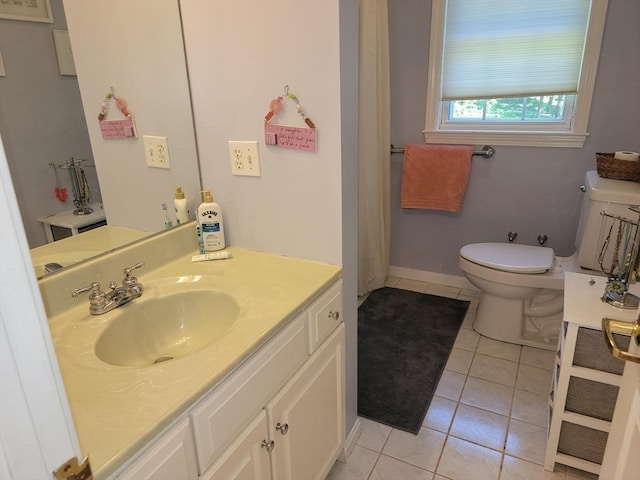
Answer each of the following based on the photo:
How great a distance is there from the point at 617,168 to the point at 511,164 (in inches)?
24.1

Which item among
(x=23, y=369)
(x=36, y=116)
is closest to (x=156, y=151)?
(x=36, y=116)

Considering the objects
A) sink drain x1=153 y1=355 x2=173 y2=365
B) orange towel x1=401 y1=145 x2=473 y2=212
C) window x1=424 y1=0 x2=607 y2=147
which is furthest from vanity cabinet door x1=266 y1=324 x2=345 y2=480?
window x1=424 y1=0 x2=607 y2=147

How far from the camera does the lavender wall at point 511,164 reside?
222cm

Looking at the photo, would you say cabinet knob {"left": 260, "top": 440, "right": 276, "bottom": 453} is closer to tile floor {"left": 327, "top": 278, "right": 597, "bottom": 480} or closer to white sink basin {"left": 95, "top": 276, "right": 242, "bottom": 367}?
white sink basin {"left": 95, "top": 276, "right": 242, "bottom": 367}

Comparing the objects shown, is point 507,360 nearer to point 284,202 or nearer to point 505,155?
point 505,155

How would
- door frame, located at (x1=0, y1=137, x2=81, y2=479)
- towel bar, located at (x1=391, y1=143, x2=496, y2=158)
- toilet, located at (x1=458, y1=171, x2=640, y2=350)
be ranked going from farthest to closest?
towel bar, located at (x1=391, y1=143, x2=496, y2=158) < toilet, located at (x1=458, y1=171, x2=640, y2=350) < door frame, located at (x1=0, y1=137, x2=81, y2=479)

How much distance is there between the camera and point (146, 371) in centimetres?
90

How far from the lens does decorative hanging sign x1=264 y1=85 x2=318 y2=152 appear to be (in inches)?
52.1

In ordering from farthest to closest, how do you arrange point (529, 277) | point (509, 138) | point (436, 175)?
point (436, 175) → point (509, 138) → point (529, 277)

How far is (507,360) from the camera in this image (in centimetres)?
224

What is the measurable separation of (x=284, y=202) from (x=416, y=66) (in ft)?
5.55

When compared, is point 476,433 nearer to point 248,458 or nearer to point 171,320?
point 248,458

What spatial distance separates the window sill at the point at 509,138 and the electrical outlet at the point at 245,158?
5.31 feet

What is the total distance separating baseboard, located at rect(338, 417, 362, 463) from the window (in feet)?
5.86
